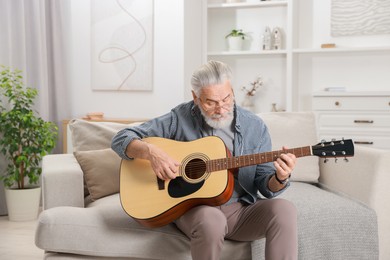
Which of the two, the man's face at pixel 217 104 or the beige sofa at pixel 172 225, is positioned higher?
the man's face at pixel 217 104

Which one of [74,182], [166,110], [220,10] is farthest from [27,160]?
[220,10]

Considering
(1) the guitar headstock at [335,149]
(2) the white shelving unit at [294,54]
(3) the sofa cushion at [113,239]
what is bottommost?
(3) the sofa cushion at [113,239]

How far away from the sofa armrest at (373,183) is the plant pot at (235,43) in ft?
A: 8.19

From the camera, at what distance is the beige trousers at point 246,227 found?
2.06 m

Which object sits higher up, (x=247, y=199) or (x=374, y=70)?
(x=374, y=70)

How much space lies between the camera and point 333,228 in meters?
2.49

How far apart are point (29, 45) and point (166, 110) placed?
1.29 metres

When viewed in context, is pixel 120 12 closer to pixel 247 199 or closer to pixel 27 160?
pixel 27 160

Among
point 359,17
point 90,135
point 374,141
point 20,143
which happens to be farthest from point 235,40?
point 90,135

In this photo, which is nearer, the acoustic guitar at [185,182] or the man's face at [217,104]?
the acoustic guitar at [185,182]

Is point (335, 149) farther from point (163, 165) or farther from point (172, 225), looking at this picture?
point (172, 225)

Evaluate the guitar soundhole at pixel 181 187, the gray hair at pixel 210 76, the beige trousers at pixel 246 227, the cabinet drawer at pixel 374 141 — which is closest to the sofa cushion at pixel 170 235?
the beige trousers at pixel 246 227

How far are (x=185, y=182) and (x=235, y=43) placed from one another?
3.15 meters

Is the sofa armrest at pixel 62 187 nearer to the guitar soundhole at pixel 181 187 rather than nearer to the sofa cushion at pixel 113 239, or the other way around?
the sofa cushion at pixel 113 239
